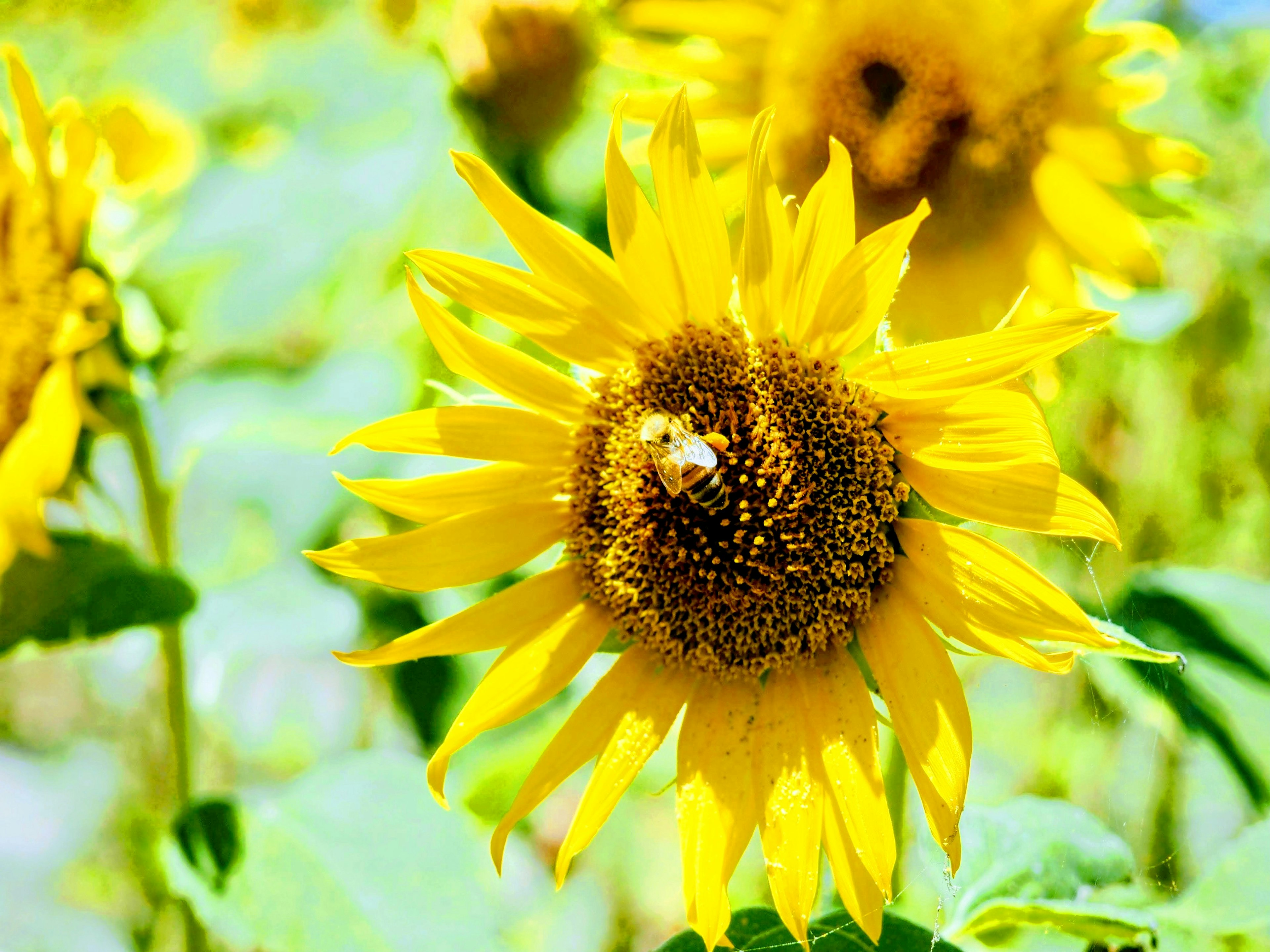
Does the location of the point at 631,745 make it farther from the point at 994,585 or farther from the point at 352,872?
the point at 352,872

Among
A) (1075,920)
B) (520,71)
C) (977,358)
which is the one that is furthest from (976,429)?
(520,71)

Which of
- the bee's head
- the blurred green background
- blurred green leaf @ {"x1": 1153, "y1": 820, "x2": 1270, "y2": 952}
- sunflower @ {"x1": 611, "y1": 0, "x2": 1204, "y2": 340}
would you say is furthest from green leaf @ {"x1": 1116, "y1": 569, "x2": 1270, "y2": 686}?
the bee's head

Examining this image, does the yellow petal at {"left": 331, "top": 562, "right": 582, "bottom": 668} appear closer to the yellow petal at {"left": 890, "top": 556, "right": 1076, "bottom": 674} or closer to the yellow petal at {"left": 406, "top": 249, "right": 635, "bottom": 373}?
the yellow petal at {"left": 406, "top": 249, "right": 635, "bottom": 373}

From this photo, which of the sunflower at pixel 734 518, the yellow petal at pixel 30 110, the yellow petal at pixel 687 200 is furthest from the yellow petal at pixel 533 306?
the yellow petal at pixel 30 110

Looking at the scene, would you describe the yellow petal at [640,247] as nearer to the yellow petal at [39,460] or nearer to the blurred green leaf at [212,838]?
the yellow petal at [39,460]

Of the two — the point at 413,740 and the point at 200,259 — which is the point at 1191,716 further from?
the point at 200,259

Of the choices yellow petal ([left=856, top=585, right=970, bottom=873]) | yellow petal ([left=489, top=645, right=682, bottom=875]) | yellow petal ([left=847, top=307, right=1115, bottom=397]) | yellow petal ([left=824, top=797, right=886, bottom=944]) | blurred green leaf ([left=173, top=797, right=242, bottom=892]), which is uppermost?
yellow petal ([left=847, top=307, right=1115, bottom=397])
